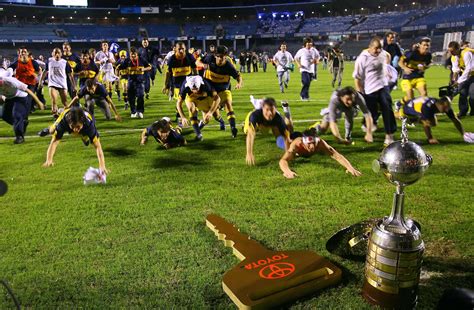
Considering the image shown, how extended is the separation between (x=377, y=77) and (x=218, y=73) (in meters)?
3.48

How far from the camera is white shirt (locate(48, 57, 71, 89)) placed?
11.3 metres

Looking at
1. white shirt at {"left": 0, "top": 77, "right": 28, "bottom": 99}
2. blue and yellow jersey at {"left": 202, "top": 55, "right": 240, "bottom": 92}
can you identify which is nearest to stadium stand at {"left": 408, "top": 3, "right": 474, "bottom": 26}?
blue and yellow jersey at {"left": 202, "top": 55, "right": 240, "bottom": 92}

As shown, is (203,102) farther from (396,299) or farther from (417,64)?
(396,299)

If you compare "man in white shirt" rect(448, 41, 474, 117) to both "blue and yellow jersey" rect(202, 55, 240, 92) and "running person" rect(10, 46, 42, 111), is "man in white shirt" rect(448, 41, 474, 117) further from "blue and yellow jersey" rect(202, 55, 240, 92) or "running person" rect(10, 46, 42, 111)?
"running person" rect(10, 46, 42, 111)

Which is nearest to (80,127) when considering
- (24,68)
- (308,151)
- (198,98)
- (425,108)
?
(198,98)

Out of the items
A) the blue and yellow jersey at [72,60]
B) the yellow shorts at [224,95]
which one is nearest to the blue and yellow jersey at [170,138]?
the yellow shorts at [224,95]

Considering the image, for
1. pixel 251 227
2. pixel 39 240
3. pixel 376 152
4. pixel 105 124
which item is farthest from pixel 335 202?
pixel 105 124

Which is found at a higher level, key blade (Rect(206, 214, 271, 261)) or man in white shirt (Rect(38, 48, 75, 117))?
man in white shirt (Rect(38, 48, 75, 117))

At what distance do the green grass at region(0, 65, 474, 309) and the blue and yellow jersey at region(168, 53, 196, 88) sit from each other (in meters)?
3.17

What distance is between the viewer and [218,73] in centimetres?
914

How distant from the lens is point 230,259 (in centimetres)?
350

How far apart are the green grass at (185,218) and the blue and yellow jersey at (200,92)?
1697mm

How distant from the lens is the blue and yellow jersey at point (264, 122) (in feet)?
20.9

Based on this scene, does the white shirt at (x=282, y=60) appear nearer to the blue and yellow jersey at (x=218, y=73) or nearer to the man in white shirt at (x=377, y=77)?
the blue and yellow jersey at (x=218, y=73)
